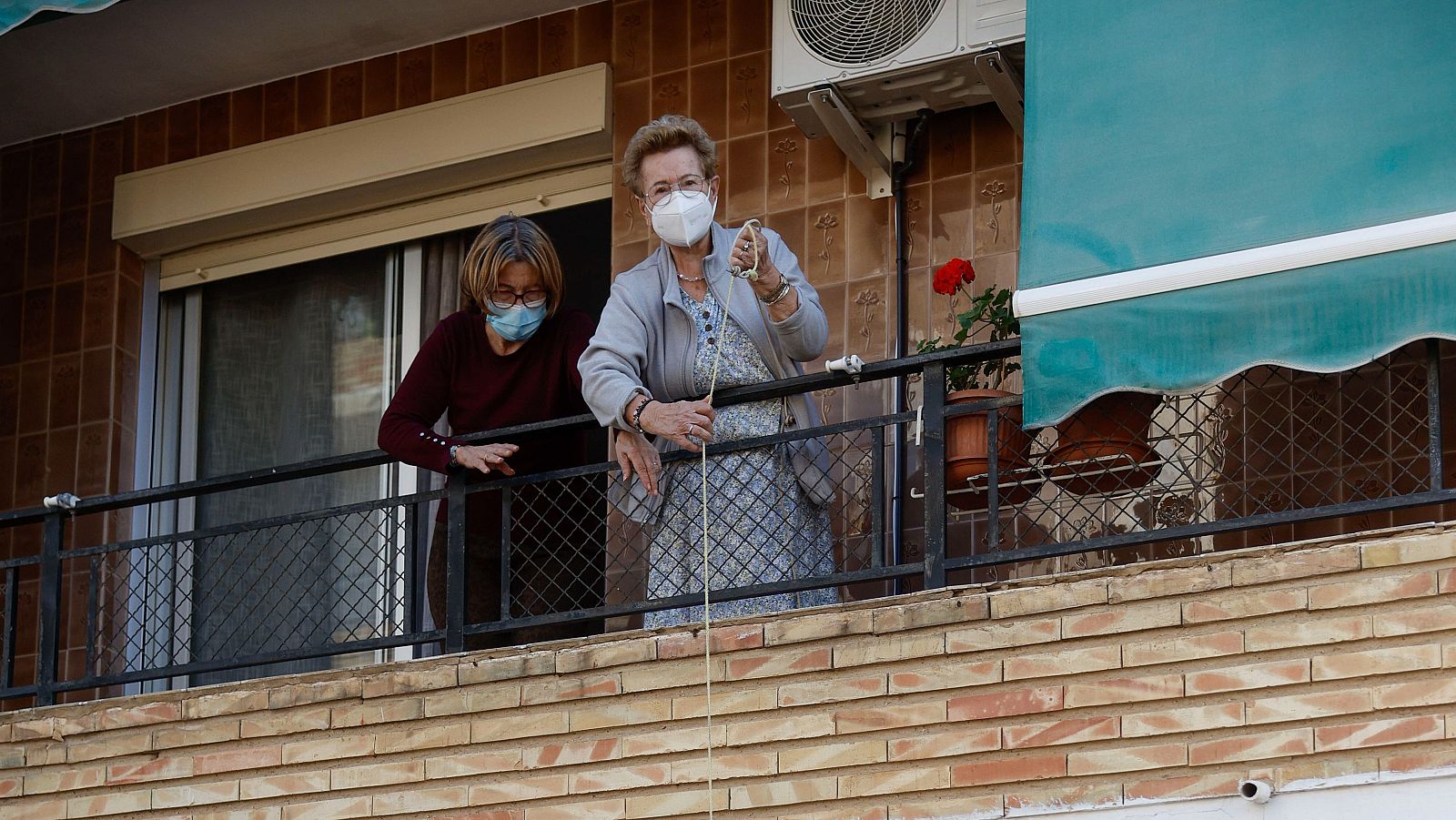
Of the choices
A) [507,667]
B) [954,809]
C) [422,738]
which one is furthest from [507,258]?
[954,809]

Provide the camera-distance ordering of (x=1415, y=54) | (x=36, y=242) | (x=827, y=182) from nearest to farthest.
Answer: (x=1415, y=54) < (x=827, y=182) < (x=36, y=242)

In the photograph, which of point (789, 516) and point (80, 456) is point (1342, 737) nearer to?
point (789, 516)

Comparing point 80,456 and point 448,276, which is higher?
point 448,276

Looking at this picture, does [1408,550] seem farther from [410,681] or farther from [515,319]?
[410,681]

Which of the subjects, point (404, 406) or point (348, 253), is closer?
point (404, 406)

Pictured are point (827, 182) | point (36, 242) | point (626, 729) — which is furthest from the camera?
point (36, 242)

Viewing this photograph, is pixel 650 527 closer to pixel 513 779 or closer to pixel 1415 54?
pixel 513 779

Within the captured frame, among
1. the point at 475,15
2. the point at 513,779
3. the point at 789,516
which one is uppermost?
the point at 475,15

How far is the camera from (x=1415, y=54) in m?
6.11

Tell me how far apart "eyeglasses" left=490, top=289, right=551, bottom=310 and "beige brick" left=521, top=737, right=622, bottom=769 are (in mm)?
1440

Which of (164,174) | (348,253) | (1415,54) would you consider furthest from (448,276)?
(1415,54)

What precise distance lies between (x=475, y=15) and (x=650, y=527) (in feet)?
9.12

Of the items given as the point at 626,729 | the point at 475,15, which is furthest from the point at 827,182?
the point at 626,729

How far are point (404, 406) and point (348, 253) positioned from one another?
218cm
